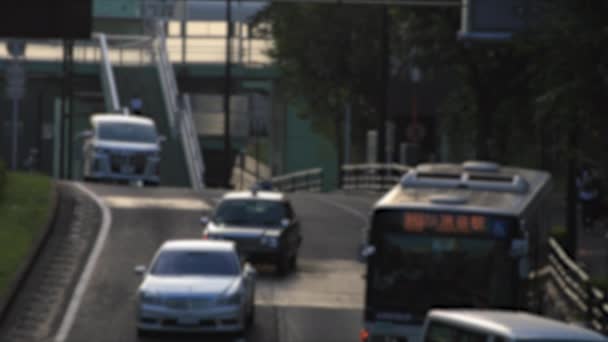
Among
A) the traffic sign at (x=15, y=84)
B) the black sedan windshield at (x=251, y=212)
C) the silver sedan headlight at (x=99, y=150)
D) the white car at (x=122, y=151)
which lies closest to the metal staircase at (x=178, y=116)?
the white car at (x=122, y=151)

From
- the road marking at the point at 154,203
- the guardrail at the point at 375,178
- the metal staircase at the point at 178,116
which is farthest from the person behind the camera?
the metal staircase at the point at 178,116

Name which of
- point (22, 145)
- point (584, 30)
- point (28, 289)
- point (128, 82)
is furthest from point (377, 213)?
point (22, 145)

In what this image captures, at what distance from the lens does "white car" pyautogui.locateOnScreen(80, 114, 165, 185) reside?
49.8 metres

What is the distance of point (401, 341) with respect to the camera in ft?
61.7

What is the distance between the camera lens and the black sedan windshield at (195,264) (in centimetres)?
2450

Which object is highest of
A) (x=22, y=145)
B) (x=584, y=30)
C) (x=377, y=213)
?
(x=584, y=30)

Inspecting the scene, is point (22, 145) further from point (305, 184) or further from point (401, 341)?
point (401, 341)

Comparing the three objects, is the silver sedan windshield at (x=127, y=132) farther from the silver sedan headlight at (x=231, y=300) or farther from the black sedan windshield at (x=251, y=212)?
the silver sedan headlight at (x=231, y=300)

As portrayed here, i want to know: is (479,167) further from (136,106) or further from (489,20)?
(136,106)

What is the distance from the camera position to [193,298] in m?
23.5

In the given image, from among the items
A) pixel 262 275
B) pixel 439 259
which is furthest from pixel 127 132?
pixel 439 259

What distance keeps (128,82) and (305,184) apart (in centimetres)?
907

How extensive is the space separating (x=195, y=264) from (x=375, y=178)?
31.5m

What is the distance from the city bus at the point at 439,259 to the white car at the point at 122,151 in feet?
101
